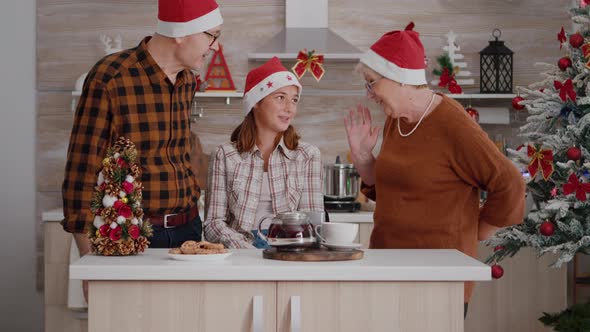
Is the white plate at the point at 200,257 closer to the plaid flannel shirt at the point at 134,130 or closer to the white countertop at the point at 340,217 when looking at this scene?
the plaid flannel shirt at the point at 134,130

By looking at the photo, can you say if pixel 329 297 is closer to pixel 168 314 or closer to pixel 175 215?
pixel 168 314

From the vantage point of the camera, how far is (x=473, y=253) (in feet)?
9.11

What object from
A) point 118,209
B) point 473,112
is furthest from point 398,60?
point 473,112

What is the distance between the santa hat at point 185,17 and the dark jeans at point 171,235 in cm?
58

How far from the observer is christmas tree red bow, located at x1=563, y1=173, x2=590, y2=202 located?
373cm

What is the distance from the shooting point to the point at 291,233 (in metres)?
2.44

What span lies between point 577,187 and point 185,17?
189 cm

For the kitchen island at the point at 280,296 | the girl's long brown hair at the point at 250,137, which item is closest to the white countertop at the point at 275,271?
the kitchen island at the point at 280,296

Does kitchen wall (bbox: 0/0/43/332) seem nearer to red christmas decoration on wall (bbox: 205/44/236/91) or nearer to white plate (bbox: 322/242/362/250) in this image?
red christmas decoration on wall (bbox: 205/44/236/91)

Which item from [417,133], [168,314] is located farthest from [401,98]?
[168,314]

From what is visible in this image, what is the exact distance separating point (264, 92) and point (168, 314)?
121 cm

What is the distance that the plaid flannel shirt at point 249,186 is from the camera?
3.05m

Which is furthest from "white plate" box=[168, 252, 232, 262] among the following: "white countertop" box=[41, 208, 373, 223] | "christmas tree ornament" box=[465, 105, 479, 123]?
"christmas tree ornament" box=[465, 105, 479, 123]

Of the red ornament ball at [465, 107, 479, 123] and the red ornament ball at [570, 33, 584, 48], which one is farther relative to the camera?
the red ornament ball at [465, 107, 479, 123]
